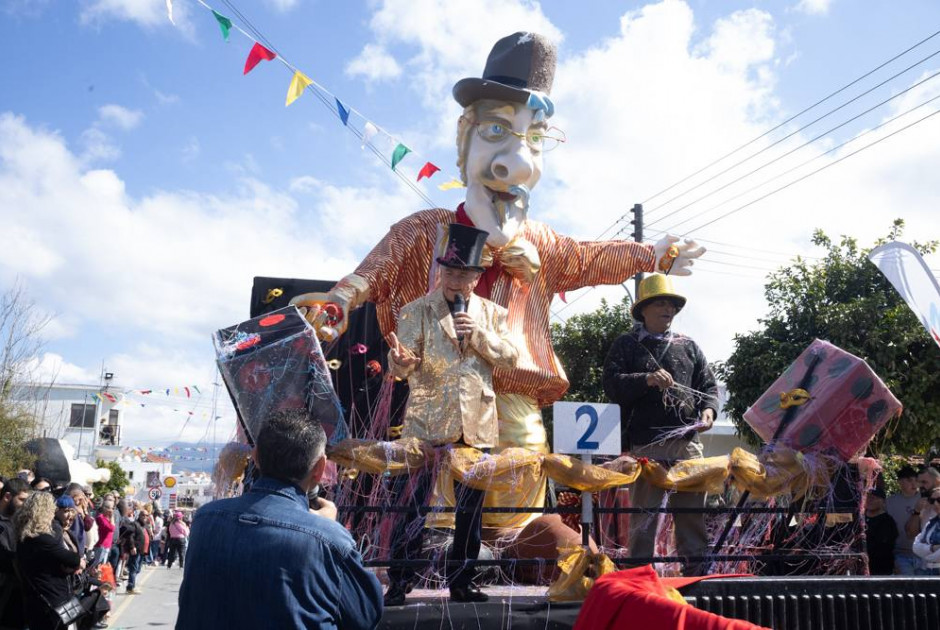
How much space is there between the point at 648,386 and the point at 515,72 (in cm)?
271

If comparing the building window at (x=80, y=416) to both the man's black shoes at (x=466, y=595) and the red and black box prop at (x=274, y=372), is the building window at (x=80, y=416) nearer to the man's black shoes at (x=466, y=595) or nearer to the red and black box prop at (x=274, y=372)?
the red and black box prop at (x=274, y=372)

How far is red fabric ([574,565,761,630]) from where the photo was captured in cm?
232

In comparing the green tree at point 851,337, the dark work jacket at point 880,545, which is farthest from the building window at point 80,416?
the dark work jacket at point 880,545

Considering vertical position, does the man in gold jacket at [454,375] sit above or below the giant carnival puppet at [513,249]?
below

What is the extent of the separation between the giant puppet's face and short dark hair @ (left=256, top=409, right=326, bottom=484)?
12.4 feet

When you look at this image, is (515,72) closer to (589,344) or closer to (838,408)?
(838,408)

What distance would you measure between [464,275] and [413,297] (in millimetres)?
1569

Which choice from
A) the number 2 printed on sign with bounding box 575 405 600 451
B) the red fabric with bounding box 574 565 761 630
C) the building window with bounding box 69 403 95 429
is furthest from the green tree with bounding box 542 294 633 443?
the building window with bounding box 69 403 95 429

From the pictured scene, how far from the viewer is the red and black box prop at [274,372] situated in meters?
4.01

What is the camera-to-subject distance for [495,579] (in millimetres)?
5090

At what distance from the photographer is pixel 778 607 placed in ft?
11.0

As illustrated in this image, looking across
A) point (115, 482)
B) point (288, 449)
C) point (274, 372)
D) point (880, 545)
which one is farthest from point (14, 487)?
point (115, 482)

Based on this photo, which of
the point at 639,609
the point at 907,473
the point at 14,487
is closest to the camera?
the point at 639,609

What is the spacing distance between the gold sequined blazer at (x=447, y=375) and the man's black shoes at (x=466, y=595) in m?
0.70
